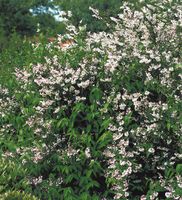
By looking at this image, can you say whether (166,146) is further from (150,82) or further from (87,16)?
(87,16)

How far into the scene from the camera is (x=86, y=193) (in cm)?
A: 789

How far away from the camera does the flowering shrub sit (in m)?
7.69

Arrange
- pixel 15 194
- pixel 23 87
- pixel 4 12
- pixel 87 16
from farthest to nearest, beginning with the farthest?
pixel 4 12
pixel 87 16
pixel 23 87
pixel 15 194

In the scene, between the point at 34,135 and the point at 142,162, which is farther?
the point at 34,135

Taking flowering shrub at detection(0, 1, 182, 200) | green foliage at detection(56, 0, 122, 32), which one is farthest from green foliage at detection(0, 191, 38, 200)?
green foliage at detection(56, 0, 122, 32)

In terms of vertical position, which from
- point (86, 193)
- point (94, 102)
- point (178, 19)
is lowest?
point (86, 193)

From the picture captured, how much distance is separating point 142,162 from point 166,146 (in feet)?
1.28

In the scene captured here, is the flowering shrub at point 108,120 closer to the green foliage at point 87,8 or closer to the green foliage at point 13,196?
the green foliage at point 13,196

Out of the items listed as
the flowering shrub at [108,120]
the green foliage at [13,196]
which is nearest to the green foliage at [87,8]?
the flowering shrub at [108,120]

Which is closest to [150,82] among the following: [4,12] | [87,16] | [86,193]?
[86,193]

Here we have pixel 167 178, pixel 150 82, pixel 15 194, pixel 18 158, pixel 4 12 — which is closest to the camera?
pixel 15 194

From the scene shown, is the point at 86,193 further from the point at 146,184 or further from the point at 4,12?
the point at 4,12

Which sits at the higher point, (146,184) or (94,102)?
(94,102)

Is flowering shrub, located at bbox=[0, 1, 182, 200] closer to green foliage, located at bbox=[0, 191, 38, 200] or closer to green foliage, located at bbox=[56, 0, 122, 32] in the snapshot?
green foliage, located at bbox=[0, 191, 38, 200]
